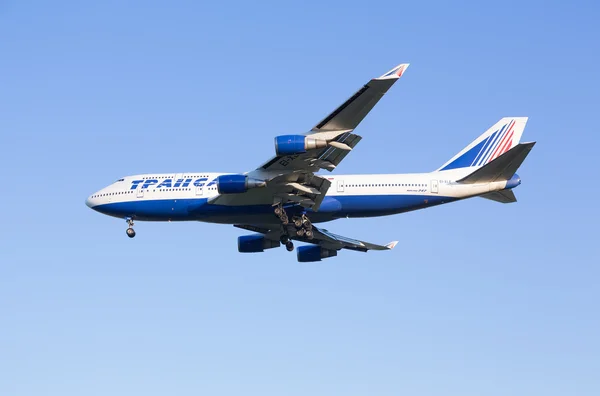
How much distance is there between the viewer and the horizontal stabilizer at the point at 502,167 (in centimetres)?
4878

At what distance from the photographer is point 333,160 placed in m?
49.8

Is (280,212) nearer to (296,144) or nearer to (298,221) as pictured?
(298,221)

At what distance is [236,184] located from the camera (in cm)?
5078

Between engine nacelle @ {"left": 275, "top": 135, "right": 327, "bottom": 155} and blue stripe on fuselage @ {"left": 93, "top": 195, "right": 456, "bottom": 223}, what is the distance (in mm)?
7027

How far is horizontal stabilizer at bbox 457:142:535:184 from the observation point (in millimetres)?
48781

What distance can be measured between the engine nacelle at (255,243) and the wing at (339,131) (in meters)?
10.2

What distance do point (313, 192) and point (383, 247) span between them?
33.8 feet

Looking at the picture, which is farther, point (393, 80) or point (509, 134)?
point (509, 134)

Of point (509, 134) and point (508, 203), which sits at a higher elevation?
point (509, 134)

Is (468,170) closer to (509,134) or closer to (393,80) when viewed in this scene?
(509,134)

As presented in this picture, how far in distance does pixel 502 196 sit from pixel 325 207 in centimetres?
968

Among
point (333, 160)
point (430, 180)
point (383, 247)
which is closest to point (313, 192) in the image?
point (333, 160)

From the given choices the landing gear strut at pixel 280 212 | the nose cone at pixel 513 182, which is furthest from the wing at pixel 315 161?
the nose cone at pixel 513 182

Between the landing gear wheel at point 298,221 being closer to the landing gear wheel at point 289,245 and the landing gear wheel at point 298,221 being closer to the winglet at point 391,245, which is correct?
the landing gear wheel at point 289,245
